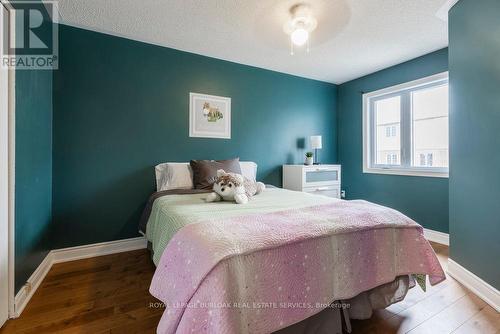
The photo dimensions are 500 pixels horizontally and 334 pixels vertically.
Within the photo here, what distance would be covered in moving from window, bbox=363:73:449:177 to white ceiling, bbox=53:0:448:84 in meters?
0.48

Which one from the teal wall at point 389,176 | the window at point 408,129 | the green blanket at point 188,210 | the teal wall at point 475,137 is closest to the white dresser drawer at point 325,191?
the teal wall at point 389,176

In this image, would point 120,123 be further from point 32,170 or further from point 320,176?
point 320,176

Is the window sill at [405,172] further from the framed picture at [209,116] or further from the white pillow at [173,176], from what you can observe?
the white pillow at [173,176]

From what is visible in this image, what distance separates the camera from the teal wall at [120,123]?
229cm

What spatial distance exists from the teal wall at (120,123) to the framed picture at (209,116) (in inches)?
3.1

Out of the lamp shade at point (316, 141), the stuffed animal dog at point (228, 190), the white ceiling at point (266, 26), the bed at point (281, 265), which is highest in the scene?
the white ceiling at point (266, 26)

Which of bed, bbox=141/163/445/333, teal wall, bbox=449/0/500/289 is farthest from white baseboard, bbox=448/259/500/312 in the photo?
bed, bbox=141/163/445/333

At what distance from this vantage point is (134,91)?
101 inches

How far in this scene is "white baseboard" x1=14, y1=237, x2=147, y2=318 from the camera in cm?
154

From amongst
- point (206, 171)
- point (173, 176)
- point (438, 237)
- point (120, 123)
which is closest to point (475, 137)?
point (438, 237)

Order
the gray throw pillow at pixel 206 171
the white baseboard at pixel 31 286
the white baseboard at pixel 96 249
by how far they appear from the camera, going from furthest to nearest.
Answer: the gray throw pillow at pixel 206 171 → the white baseboard at pixel 96 249 → the white baseboard at pixel 31 286

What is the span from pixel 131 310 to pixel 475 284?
8.29ft

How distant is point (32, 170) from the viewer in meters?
1.74

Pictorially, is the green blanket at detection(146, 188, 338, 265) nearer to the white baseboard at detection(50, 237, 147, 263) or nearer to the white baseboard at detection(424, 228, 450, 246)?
the white baseboard at detection(50, 237, 147, 263)
